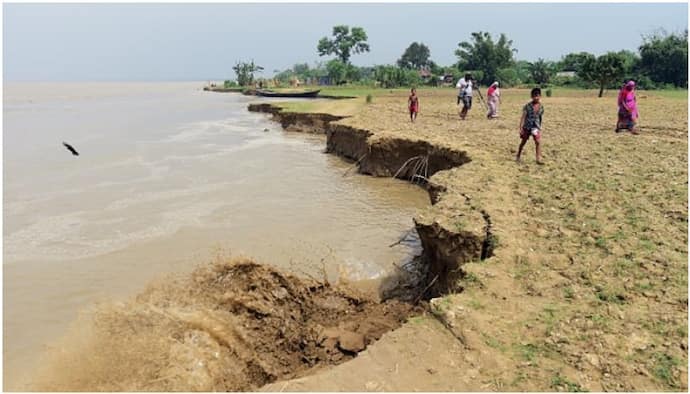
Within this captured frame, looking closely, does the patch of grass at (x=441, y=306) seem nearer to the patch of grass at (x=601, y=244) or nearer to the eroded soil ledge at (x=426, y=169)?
the eroded soil ledge at (x=426, y=169)

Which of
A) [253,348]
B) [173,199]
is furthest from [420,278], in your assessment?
[173,199]

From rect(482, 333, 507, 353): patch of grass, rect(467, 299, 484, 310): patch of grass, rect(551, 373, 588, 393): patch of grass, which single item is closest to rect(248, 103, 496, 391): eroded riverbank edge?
rect(482, 333, 507, 353): patch of grass

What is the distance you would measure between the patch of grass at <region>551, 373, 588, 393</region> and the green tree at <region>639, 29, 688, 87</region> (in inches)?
1636

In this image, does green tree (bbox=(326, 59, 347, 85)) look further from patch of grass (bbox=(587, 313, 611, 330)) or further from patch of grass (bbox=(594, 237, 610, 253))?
patch of grass (bbox=(587, 313, 611, 330))

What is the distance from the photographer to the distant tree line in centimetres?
3112

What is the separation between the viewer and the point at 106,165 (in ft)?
52.6

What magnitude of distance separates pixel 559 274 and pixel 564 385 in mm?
1702

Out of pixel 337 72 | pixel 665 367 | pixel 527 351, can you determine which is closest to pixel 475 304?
pixel 527 351

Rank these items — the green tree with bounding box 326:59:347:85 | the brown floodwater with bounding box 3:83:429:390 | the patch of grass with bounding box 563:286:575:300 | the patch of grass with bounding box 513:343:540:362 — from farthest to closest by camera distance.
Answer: the green tree with bounding box 326:59:347:85, the brown floodwater with bounding box 3:83:429:390, the patch of grass with bounding box 563:286:575:300, the patch of grass with bounding box 513:343:540:362

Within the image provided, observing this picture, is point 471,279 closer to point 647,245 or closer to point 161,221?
point 647,245

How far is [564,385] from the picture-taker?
11.5 ft

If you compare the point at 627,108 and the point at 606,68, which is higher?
the point at 606,68

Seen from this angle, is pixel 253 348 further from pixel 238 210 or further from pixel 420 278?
pixel 238 210

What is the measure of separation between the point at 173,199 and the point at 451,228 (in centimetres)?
800
